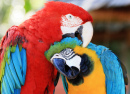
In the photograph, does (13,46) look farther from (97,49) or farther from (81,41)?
(97,49)

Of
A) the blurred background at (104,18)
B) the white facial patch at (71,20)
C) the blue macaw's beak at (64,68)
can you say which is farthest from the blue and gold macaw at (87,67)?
the blurred background at (104,18)

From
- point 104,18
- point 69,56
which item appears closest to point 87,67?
point 69,56

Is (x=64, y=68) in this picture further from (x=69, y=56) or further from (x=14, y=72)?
(x=14, y=72)

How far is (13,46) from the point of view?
1558mm

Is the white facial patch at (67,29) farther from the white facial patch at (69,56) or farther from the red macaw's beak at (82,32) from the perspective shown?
the white facial patch at (69,56)

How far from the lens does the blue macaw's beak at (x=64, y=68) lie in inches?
54.7

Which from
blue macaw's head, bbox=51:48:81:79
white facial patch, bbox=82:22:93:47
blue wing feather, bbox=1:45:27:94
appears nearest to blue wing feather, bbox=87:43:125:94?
white facial patch, bbox=82:22:93:47

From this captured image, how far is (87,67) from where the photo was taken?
1.59 m

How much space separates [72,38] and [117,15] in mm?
2497

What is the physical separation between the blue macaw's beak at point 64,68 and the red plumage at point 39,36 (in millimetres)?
173

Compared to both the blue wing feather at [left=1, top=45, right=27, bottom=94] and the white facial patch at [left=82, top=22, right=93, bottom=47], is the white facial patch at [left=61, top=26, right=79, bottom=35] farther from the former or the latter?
the blue wing feather at [left=1, top=45, right=27, bottom=94]

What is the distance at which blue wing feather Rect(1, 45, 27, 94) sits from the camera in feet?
5.03

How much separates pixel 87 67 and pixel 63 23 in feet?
1.26

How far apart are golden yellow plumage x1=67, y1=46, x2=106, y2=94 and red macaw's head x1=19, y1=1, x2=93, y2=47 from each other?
0.47 ft
